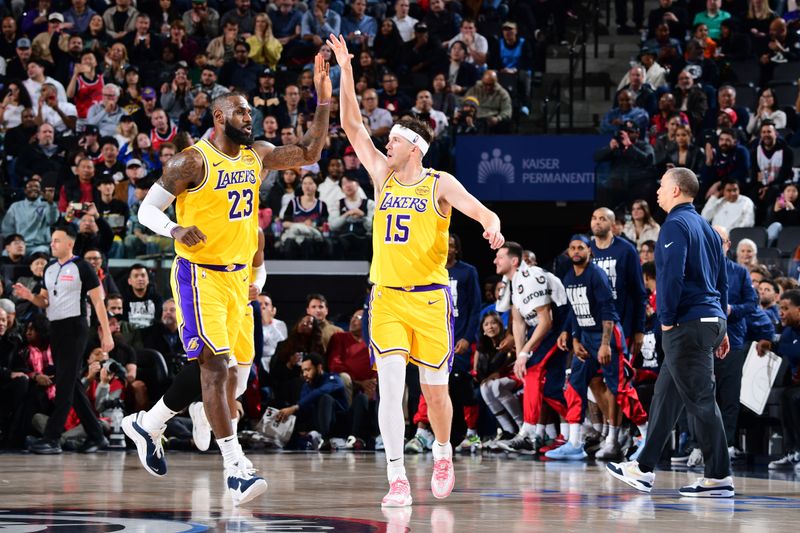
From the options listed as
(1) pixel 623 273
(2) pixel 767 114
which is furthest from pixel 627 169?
→ (1) pixel 623 273

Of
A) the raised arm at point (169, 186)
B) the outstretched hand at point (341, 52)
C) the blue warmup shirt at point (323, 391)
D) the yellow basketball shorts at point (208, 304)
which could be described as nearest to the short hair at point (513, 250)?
the blue warmup shirt at point (323, 391)

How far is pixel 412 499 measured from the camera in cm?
718

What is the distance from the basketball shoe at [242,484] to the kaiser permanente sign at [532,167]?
1051cm

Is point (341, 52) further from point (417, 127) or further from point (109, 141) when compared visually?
point (109, 141)

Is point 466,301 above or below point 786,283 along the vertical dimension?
below

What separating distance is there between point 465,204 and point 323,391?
5.99 meters

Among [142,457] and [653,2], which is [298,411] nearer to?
[142,457]

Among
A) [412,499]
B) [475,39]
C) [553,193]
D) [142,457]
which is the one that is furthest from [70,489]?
[475,39]

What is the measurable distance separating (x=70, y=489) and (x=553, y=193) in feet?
34.5

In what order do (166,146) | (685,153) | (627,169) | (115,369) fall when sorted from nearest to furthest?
1. (115,369)
2. (627,169)
3. (685,153)
4. (166,146)

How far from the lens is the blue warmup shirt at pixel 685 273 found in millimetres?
7660

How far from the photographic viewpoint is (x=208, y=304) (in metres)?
7.13

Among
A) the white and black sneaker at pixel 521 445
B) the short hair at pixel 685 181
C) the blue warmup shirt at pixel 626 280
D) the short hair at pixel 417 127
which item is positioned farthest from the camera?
the white and black sneaker at pixel 521 445

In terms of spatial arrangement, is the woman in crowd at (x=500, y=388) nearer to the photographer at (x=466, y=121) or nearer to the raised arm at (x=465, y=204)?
the photographer at (x=466, y=121)
